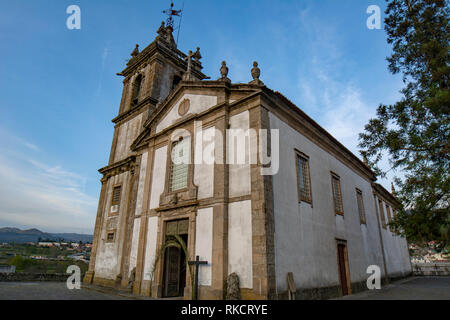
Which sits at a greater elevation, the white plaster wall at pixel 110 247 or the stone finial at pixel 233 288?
the white plaster wall at pixel 110 247

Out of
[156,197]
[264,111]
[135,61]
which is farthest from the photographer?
[135,61]

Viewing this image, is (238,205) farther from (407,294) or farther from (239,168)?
(407,294)

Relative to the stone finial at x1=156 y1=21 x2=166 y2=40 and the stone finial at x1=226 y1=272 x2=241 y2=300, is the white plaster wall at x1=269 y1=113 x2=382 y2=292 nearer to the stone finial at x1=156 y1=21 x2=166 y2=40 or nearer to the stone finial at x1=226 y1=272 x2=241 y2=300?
the stone finial at x1=226 y1=272 x2=241 y2=300

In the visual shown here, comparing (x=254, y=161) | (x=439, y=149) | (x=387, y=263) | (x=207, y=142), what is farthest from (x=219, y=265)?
(x=387, y=263)

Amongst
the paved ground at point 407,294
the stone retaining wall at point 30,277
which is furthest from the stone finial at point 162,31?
the paved ground at point 407,294

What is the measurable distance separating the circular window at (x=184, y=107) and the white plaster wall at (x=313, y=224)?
4.44 meters

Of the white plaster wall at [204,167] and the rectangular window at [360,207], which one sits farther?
the rectangular window at [360,207]

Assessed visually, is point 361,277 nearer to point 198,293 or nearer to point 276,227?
point 276,227

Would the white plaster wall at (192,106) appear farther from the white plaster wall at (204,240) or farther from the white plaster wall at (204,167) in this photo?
the white plaster wall at (204,240)

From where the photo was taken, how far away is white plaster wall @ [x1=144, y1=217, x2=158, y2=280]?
11.7 meters

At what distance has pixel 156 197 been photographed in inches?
504

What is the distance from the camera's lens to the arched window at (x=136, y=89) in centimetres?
2070

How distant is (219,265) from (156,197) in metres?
5.29

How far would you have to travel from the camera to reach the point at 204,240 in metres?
9.70
